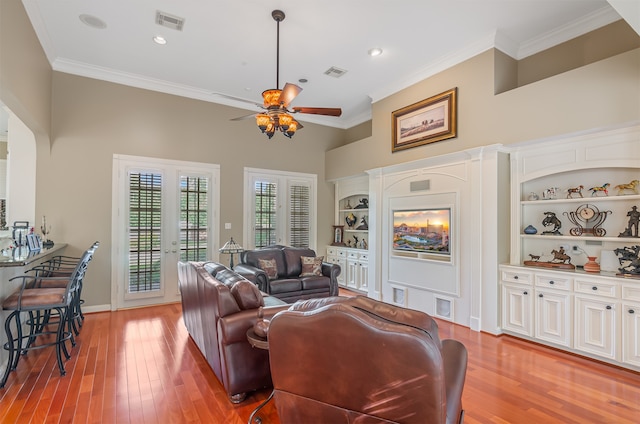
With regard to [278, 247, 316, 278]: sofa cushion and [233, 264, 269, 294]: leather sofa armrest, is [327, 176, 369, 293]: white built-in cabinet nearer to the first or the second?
[278, 247, 316, 278]: sofa cushion

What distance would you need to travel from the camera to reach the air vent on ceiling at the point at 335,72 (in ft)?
17.0

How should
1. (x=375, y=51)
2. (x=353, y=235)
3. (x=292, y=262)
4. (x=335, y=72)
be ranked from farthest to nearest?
(x=353, y=235), (x=292, y=262), (x=335, y=72), (x=375, y=51)

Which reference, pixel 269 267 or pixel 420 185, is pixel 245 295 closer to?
pixel 269 267

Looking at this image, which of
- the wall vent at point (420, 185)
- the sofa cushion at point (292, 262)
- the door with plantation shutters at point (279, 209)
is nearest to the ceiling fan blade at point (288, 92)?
the wall vent at point (420, 185)

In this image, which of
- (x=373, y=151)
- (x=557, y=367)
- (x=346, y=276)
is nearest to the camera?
(x=557, y=367)

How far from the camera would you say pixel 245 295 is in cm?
267

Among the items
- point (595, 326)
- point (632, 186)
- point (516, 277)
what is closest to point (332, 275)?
point (516, 277)

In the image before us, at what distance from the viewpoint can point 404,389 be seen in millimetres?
1262

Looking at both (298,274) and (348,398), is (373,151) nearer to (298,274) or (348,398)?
(298,274)

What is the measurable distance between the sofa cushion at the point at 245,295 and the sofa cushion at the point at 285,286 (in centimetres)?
233

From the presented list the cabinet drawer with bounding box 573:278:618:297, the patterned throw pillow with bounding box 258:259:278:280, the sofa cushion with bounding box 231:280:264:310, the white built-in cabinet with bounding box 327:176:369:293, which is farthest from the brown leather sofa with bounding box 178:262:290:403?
the white built-in cabinet with bounding box 327:176:369:293

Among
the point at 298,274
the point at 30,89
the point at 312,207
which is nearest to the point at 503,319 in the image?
the point at 298,274

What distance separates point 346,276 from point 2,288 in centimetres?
536

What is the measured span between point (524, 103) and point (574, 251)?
1951 millimetres
